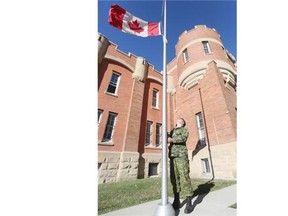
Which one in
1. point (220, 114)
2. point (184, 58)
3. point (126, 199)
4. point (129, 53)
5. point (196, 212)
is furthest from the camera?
point (184, 58)

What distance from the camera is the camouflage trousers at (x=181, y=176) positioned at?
9.77 ft

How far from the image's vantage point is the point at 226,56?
Result: 655 cm

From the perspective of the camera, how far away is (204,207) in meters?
3.14

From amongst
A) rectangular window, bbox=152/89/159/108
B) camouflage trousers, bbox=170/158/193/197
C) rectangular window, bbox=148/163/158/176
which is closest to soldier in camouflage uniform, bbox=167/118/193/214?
camouflage trousers, bbox=170/158/193/197

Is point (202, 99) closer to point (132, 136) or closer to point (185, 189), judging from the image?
point (132, 136)

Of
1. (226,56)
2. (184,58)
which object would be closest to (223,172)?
(226,56)

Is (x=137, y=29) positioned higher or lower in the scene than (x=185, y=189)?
higher

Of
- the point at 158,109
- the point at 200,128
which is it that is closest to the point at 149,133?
the point at 158,109

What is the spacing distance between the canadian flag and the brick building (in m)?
1.53

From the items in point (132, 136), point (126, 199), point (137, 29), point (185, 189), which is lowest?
point (126, 199)

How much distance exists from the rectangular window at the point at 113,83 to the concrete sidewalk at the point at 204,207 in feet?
10.5

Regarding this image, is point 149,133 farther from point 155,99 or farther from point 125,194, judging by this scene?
point 125,194

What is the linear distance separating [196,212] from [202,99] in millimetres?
3966
